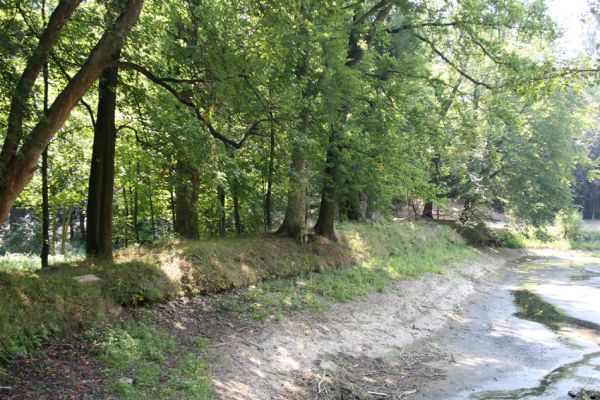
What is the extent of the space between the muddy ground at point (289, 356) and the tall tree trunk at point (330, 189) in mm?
4074

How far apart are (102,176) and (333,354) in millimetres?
5649

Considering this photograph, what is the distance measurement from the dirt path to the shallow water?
24.7 inches

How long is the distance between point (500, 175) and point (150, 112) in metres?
25.2

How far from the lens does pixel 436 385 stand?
8.45m

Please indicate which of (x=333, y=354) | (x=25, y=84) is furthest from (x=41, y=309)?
(x=333, y=354)

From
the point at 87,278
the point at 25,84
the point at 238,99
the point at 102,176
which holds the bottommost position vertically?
the point at 87,278

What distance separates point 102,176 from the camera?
951cm

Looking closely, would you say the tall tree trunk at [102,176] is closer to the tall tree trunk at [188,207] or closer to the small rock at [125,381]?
the tall tree trunk at [188,207]

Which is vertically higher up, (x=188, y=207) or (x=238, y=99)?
(x=238, y=99)

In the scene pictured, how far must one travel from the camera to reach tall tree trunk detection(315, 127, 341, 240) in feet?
46.7

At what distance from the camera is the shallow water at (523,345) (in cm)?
846

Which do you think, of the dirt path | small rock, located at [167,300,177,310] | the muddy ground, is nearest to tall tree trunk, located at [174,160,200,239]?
the muddy ground

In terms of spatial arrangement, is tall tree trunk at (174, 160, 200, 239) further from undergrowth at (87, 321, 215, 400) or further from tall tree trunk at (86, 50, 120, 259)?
undergrowth at (87, 321, 215, 400)

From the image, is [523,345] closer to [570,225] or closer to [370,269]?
[370,269]
